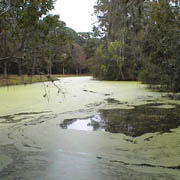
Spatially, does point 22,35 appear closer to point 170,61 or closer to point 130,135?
point 130,135

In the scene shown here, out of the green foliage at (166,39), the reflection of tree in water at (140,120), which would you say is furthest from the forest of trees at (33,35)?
the green foliage at (166,39)

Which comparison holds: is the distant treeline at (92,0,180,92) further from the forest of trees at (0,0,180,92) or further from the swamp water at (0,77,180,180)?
the swamp water at (0,77,180,180)

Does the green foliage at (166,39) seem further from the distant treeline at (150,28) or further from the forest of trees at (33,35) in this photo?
the forest of trees at (33,35)

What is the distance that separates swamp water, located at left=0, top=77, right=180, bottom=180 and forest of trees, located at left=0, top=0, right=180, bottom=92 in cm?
77

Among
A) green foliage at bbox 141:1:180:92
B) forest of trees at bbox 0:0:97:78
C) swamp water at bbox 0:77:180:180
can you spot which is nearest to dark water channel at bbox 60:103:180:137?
swamp water at bbox 0:77:180:180

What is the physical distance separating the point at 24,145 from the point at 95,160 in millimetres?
846

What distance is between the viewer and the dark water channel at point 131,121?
284 cm

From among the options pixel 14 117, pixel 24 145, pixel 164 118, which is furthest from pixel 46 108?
pixel 164 118

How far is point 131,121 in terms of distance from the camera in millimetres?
3271

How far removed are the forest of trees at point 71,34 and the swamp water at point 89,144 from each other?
2.52 ft

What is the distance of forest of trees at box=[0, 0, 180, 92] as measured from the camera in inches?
82.6

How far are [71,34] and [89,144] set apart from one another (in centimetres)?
159

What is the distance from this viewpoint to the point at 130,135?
2.61 meters

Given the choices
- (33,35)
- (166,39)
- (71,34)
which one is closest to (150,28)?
(166,39)
